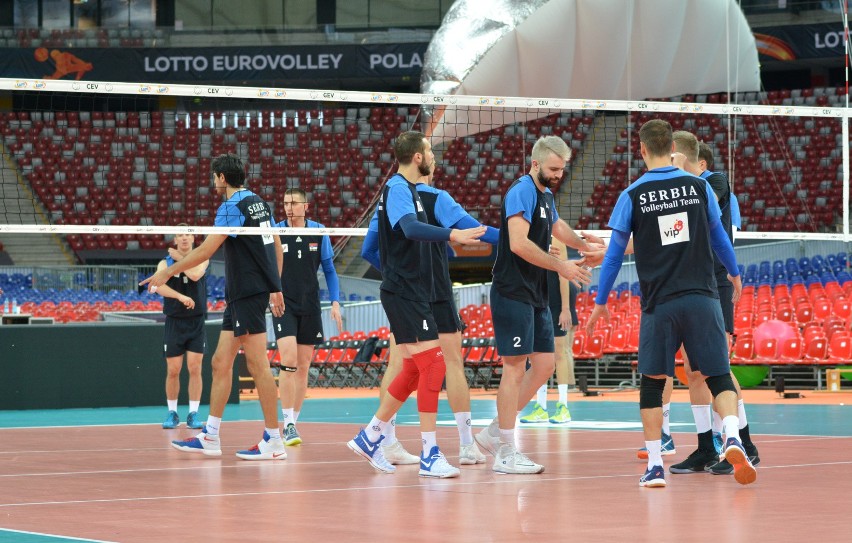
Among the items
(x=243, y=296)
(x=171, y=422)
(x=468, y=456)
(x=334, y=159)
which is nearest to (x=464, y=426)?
(x=468, y=456)

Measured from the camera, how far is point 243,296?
28.6ft

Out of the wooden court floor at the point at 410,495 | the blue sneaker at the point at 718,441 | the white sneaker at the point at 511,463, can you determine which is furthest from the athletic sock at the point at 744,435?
the white sneaker at the point at 511,463

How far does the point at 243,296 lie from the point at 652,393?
3265 millimetres

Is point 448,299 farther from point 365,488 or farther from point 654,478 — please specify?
point 654,478

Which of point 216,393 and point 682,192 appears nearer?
point 682,192

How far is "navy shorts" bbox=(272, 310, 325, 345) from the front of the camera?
9.84 meters

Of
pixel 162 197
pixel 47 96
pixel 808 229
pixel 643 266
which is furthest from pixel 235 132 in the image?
pixel 643 266

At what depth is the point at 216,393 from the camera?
8898 millimetres

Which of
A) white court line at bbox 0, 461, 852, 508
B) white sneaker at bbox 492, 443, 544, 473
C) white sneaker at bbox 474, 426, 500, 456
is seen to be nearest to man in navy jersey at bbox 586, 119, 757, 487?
white court line at bbox 0, 461, 852, 508

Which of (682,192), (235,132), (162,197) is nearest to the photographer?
(682,192)

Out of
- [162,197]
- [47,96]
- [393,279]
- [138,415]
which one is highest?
[47,96]

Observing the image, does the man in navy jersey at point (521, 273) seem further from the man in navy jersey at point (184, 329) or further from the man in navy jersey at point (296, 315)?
the man in navy jersey at point (184, 329)

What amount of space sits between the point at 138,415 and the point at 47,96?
26.9 metres

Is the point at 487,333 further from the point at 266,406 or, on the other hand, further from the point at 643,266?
the point at 643,266
